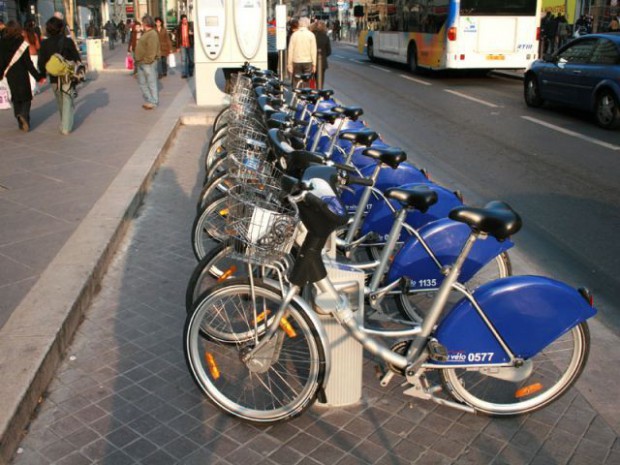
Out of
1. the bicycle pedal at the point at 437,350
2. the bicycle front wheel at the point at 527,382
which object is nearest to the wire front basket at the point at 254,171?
the bicycle pedal at the point at 437,350

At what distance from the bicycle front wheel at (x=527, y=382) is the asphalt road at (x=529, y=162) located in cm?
127

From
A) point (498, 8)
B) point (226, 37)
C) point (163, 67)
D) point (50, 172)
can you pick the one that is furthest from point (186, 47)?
point (50, 172)

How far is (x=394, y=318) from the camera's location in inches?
175

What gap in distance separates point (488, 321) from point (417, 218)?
1.64 metres

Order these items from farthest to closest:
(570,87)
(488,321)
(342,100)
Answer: (342,100), (570,87), (488,321)

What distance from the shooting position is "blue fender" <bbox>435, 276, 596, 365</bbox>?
3.50 metres

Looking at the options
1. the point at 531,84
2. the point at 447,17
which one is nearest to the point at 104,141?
the point at 531,84

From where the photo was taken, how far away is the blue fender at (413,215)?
503 cm

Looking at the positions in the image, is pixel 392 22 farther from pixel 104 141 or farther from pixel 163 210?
pixel 163 210

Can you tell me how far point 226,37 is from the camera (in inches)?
563

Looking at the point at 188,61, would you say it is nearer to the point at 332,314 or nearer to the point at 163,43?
the point at 163,43

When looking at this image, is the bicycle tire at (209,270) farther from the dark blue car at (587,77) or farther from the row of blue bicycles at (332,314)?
the dark blue car at (587,77)

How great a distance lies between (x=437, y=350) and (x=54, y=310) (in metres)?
2.40

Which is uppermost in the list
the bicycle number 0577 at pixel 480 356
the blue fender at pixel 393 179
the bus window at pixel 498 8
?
the bus window at pixel 498 8
